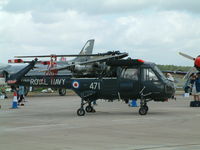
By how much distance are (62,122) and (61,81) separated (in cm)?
2310

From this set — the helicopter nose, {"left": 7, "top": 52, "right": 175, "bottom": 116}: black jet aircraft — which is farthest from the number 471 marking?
the helicopter nose

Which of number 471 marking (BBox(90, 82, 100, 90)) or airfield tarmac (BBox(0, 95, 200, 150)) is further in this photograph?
number 471 marking (BBox(90, 82, 100, 90))

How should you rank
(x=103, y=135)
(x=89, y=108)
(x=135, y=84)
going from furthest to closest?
(x=89, y=108) → (x=135, y=84) → (x=103, y=135)

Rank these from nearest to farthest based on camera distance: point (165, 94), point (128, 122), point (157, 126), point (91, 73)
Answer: point (157, 126) → point (128, 122) → point (165, 94) → point (91, 73)

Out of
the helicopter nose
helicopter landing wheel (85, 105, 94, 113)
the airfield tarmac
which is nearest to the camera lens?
the airfield tarmac

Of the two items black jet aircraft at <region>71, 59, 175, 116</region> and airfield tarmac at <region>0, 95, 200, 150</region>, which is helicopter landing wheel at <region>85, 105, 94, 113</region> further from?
airfield tarmac at <region>0, 95, 200, 150</region>

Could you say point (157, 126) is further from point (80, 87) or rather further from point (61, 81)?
point (61, 81)

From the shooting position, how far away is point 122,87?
58.7 ft

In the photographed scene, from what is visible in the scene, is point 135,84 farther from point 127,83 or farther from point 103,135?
point 103,135

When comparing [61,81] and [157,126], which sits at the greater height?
[61,81]

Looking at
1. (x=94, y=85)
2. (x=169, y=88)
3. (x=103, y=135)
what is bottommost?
(x=103, y=135)

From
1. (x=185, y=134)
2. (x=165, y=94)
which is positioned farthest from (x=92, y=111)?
(x=185, y=134)

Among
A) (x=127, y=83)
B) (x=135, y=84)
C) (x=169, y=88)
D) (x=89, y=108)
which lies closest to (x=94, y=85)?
(x=127, y=83)

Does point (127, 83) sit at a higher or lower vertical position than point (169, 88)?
higher
